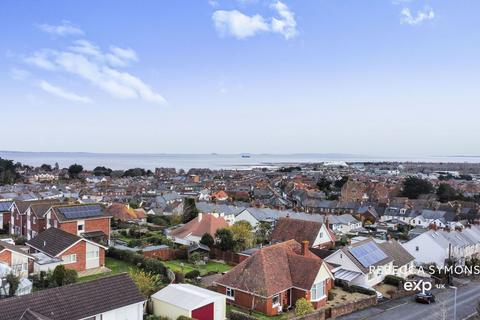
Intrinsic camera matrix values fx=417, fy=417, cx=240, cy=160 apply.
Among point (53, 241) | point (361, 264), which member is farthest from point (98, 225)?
point (361, 264)

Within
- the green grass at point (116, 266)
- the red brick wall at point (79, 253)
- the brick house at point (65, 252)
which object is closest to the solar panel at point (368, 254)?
the green grass at point (116, 266)

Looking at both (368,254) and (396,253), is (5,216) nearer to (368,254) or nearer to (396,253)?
(368,254)

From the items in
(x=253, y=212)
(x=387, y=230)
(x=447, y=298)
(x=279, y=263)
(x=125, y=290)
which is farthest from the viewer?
(x=387, y=230)

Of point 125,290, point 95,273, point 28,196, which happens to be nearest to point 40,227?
point 95,273

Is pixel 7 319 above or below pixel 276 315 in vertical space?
above

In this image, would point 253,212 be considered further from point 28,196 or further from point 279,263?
point 28,196

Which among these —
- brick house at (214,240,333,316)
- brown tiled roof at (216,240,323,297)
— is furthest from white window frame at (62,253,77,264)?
brown tiled roof at (216,240,323,297)

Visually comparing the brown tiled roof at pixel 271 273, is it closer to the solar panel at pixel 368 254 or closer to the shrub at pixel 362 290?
the shrub at pixel 362 290
